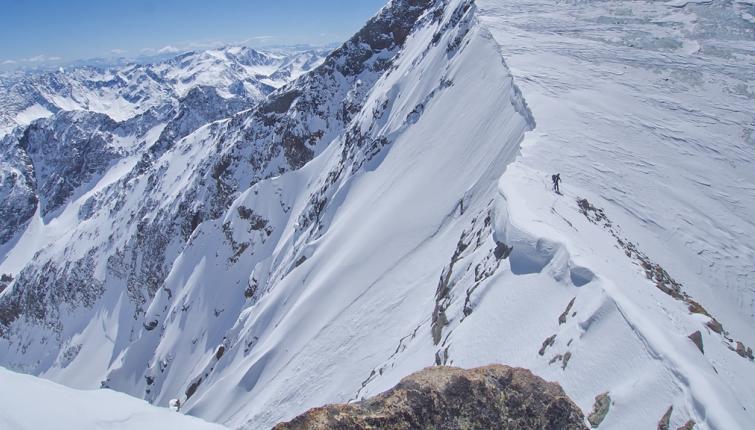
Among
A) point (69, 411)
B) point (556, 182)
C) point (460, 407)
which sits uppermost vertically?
point (69, 411)

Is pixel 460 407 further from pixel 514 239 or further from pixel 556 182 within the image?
pixel 556 182

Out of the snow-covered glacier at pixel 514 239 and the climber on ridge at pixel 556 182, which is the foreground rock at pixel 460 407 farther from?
the climber on ridge at pixel 556 182

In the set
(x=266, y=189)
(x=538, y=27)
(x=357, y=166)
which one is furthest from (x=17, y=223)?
(x=538, y=27)

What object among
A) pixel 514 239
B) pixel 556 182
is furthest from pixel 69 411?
pixel 556 182

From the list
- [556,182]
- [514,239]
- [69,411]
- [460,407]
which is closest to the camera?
[69,411]

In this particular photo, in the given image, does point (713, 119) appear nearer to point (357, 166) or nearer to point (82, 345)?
point (357, 166)

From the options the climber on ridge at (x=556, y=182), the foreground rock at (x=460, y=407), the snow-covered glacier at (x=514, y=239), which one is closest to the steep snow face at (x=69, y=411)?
the foreground rock at (x=460, y=407)
